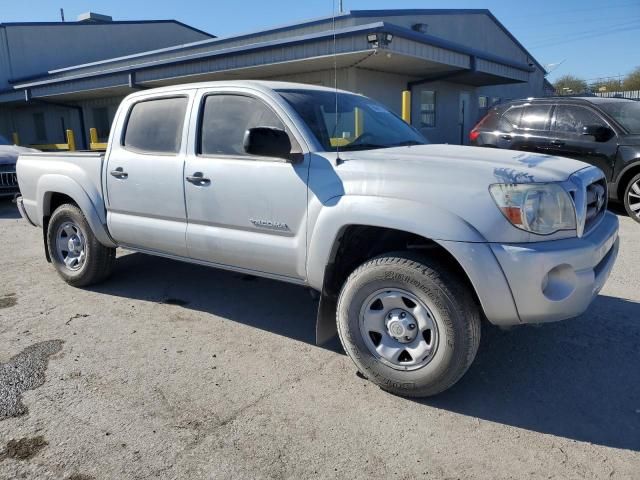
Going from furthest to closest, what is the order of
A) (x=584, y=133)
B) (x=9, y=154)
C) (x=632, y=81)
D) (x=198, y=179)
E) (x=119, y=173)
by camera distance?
(x=632, y=81) → (x=9, y=154) → (x=584, y=133) → (x=119, y=173) → (x=198, y=179)

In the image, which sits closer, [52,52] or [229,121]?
[229,121]

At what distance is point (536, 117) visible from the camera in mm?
8820

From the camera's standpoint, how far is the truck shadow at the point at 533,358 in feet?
9.41

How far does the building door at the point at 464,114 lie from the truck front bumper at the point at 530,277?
54.4 ft

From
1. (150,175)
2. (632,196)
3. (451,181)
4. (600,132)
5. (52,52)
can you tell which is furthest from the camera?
(52,52)

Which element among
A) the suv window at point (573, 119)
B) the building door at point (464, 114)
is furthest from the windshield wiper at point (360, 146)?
the building door at point (464, 114)

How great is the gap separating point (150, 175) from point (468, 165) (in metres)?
2.56

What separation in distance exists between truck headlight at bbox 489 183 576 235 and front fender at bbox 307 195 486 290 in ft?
0.70

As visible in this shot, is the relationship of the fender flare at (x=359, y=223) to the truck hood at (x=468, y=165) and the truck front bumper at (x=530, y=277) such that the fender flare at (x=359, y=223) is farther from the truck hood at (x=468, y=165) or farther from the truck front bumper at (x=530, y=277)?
the truck hood at (x=468, y=165)

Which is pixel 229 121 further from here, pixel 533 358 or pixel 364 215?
pixel 533 358

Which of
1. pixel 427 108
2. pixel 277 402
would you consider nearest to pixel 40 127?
pixel 427 108

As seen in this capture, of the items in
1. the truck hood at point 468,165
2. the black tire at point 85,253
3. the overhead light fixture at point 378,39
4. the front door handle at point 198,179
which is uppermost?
the overhead light fixture at point 378,39

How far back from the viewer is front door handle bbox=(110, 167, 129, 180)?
440 centimetres

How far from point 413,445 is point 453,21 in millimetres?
20259
